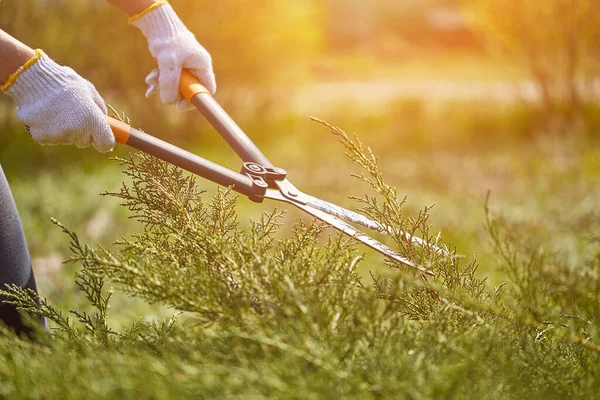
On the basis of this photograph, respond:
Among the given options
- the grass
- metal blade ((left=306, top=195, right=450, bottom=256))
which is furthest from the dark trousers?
the grass

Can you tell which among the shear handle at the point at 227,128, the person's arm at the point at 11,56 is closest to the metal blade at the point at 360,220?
Answer: the shear handle at the point at 227,128

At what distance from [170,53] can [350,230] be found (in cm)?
101

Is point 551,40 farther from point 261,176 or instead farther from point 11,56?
point 11,56

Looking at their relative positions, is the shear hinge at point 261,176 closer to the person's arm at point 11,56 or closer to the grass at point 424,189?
the person's arm at point 11,56

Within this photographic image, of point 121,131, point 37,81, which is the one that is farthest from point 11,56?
point 121,131

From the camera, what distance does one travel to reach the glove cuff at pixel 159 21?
218 cm

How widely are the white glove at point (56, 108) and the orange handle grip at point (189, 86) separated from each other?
365 mm

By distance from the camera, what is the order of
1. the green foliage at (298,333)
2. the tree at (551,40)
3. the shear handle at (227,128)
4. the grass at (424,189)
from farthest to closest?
the tree at (551,40), the grass at (424,189), the shear handle at (227,128), the green foliage at (298,333)

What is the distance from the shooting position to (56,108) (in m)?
1.66

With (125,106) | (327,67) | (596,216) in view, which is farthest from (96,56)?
(327,67)

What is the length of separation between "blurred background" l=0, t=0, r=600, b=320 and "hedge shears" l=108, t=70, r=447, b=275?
287 cm

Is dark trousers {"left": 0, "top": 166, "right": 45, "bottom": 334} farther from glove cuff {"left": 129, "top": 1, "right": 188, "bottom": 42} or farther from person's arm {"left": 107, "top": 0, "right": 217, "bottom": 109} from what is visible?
glove cuff {"left": 129, "top": 1, "right": 188, "bottom": 42}

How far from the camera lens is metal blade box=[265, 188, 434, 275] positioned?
1344 millimetres

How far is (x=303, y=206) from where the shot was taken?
168cm
